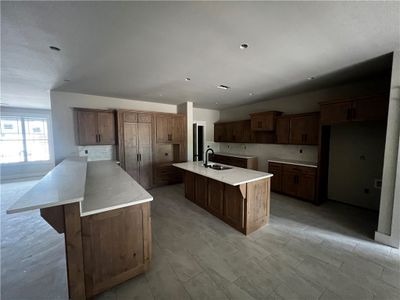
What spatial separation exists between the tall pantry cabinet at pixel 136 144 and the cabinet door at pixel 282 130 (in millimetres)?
3766

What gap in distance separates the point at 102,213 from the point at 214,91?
11.8 feet

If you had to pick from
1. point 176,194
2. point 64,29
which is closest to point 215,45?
point 64,29

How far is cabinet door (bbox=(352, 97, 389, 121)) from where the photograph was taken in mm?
2824

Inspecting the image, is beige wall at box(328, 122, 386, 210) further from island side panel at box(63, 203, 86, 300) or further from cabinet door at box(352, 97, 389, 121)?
island side panel at box(63, 203, 86, 300)

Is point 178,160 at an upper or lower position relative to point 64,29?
lower

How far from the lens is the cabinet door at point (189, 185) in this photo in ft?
12.6

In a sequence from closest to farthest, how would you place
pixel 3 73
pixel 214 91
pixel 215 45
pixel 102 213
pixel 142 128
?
pixel 102 213
pixel 215 45
pixel 3 73
pixel 214 91
pixel 142 128

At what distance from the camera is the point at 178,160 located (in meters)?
5.55

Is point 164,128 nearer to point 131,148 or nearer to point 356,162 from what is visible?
point 131,148

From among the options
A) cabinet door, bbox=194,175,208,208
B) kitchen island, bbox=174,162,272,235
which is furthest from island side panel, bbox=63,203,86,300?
cabinet door, bbox=194,175,208,208

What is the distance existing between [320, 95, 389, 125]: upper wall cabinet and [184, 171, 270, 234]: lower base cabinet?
2.09m

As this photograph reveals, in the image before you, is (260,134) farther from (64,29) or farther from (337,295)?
(64,29)

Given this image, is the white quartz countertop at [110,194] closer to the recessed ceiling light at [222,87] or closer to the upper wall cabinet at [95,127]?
the upper wall cabinet at [95,127]

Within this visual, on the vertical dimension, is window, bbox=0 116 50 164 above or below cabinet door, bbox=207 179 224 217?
above
